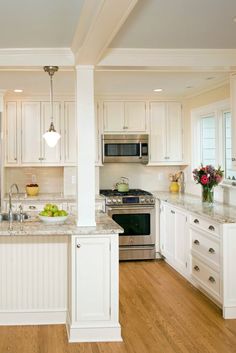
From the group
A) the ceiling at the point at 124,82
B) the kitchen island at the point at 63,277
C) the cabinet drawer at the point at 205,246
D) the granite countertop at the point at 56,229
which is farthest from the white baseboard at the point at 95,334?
the ceiling at the point at 124,82

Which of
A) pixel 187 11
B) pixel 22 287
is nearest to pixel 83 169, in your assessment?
pixel 22 287

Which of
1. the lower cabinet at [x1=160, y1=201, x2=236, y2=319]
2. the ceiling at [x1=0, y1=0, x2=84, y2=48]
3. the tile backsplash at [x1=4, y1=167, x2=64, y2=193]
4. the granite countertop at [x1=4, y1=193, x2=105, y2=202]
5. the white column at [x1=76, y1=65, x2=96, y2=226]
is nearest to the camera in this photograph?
the ceiling at [x1=0, y1=0, x2=84, y2=48]

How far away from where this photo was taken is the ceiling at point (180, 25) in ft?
9.11

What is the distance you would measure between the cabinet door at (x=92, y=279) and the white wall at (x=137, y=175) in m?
3.29

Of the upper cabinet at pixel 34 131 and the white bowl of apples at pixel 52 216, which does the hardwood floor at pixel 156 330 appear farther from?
the upper cabinet at pixel 34 131

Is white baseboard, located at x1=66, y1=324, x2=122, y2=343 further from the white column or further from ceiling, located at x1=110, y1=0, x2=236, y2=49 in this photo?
ceiling, located at x1=110, y1=0, x2=236, y2=49

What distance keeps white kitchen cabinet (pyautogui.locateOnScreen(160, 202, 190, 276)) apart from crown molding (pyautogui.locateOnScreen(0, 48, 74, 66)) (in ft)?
7.74

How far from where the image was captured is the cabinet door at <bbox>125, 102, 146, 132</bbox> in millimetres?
6465

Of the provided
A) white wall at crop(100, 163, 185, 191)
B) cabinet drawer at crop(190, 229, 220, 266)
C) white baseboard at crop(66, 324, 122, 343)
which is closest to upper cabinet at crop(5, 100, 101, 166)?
white wall at crop(100, 163, 185, 191)

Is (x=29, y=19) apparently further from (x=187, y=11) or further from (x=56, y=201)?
(x=56, y=201)

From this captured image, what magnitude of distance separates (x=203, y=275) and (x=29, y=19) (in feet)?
9.80

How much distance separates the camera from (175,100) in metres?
6.57

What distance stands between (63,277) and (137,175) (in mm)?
3286

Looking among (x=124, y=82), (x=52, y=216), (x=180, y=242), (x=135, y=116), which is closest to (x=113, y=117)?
(x=135, y=116)
